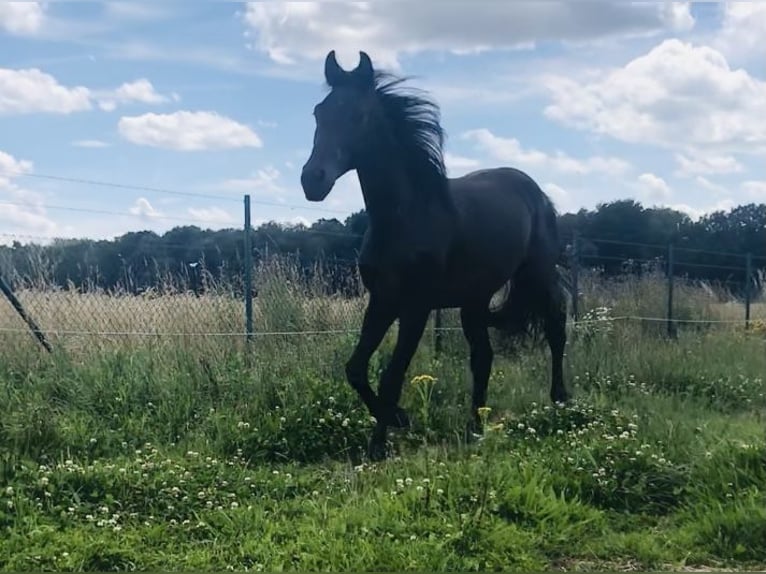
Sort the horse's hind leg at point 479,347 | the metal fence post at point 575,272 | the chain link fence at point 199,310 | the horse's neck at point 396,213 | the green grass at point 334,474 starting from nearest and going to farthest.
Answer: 1. the green grass at point 334,474
2. the horse's neck at point 396,213
3. the horse's hind leg at point 479,347
4. the chain link fence at point 199,310
5. the metal fence post at point 575,272

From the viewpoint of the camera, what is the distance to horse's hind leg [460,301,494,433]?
717cm

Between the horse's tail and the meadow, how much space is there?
2.05 feet

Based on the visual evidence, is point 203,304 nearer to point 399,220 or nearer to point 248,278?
point 248,278

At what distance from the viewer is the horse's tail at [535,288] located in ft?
24.9

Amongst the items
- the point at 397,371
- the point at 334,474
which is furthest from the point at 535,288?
the point at 334,474

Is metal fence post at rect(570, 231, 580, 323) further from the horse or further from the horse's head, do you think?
the horse's head

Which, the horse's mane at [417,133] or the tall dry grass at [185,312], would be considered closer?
the horse's mane at [417,133]

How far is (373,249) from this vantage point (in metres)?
6.05

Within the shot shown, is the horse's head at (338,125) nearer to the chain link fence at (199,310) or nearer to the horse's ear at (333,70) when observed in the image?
the horse's ear at (333,70)

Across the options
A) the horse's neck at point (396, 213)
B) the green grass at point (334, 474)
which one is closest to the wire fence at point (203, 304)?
the green grass at point (334, 474)

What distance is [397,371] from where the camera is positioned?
6.11 metres

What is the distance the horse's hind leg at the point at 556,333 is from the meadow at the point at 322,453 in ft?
0.51

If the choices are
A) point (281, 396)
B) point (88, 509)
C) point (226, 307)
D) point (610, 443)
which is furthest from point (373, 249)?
point (226, 307)

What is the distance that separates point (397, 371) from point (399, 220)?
1067 mm
